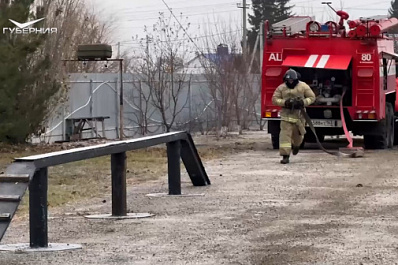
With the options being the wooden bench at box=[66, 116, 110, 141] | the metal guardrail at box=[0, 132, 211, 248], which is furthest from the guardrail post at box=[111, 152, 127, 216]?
the wooden bench at box=[66, 116, 110, 141]

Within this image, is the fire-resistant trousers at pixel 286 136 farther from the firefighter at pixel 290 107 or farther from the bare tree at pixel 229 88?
the bare tree at pixel 229 88

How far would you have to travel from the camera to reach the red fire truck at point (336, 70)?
22094 mm

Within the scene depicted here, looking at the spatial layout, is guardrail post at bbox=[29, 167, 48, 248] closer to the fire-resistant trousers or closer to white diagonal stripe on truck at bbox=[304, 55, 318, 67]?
the fire-resistant trousers

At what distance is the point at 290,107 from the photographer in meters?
18.4

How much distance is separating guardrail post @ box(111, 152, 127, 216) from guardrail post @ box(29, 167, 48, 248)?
2.38 meters

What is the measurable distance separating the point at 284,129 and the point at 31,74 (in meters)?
7.90

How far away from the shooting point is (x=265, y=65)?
22.5m

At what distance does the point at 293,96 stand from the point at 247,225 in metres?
8.11

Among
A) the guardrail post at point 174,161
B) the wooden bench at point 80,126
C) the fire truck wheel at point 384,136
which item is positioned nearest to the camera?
the guardrail post at point 174,161

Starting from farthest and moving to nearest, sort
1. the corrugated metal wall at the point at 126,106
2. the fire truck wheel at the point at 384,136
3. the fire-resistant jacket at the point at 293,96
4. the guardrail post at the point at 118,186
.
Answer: the corrugated metal wall at the point at 126,106 < the fire truck wheel at the point at 384,136 < the fire-resistant jacket at the point at 293,96 < the guardrail post at the point at 118,186

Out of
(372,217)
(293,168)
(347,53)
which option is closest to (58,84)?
(347,53)

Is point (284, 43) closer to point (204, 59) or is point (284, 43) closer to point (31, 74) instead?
point (31, 74)

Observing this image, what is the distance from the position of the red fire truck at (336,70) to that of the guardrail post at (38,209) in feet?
43.4

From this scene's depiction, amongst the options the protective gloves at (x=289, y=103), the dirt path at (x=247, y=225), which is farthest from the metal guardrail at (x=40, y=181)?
the protective gloves at (x=289, y=103)
